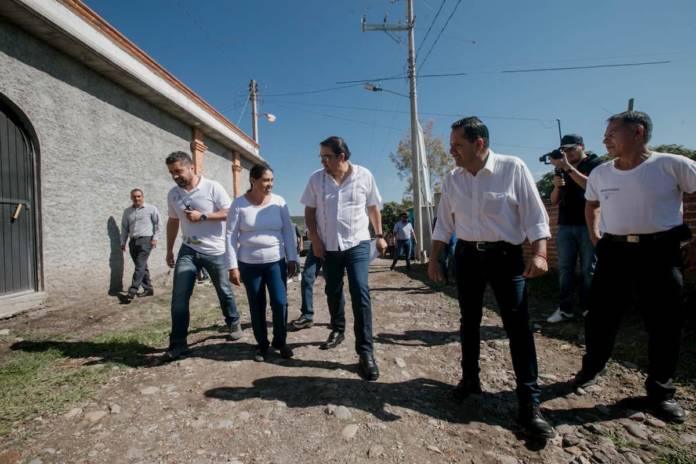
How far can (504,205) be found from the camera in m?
2.09

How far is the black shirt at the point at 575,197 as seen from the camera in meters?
3.75

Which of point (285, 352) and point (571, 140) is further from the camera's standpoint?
point (571, 140)

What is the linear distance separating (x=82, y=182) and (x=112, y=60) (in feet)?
6.54

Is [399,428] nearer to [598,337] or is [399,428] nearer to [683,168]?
[598,337]

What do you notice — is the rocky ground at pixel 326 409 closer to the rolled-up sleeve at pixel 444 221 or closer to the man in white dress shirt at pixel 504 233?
the man in white dress shirt at pixel 504 233

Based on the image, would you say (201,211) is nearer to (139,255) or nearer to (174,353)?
(174,353)

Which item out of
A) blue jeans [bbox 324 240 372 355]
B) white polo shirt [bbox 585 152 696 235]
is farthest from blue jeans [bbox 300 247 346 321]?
white polo shirt [bbox 585 152 696 235]

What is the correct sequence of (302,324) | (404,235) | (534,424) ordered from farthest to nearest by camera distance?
(404,235) → (302,324) → (534,424)

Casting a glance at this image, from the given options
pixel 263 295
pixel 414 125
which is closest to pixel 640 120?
pixel 263 295

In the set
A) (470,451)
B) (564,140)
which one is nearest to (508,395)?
(470,451)

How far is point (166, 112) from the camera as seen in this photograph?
7.75 meters

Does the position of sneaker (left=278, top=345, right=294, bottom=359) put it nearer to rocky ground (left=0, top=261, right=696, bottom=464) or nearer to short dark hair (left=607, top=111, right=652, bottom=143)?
rocky ground (left=0, top=261, right=696, bottom=464)

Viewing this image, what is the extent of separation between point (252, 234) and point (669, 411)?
3053 mm

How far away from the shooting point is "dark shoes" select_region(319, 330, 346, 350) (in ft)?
10.9
